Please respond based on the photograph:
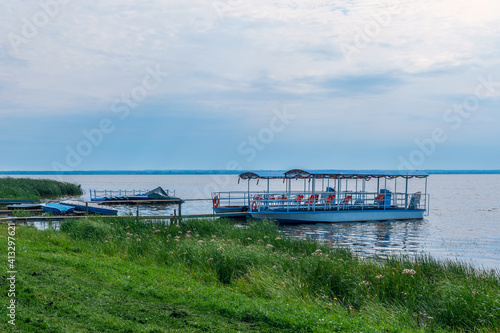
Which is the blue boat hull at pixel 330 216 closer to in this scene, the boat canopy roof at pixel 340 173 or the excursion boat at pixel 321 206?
the excursion boat at pixel 321 206

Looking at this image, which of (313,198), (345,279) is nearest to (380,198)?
(313,198)

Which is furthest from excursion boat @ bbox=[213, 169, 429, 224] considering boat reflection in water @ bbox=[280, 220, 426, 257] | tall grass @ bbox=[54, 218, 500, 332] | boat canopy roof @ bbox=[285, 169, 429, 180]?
tall grass @ bbox=[54, 218, 500, 332]

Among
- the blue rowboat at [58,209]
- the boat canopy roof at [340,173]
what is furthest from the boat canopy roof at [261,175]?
the blue rowboat at [58,209]

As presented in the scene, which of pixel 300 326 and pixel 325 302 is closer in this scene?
pixel 300 326

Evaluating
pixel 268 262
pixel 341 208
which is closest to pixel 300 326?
pixel 268 262

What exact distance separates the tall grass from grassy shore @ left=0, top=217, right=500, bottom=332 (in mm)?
28

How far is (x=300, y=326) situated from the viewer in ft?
21.5

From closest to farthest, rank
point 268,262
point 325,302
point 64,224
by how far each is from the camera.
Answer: point 325,302 < point 268,262 < point 64,224

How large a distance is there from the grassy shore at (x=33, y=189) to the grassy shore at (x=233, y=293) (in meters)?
38.1

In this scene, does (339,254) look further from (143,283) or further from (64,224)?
(64,224)

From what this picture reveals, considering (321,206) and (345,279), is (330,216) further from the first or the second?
(345,279)

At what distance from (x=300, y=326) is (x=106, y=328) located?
9.30 ft

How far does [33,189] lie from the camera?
5300 centimetres

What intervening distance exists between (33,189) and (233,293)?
51643 millimetres
